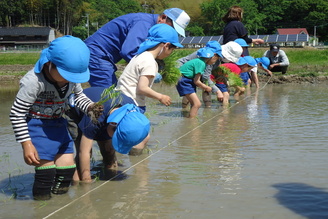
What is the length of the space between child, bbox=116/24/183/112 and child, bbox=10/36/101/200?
0.87 meters

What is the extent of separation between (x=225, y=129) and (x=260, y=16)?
289 feet

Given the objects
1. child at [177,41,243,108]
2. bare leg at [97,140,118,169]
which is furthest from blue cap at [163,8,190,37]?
child at [177,41,243,108]

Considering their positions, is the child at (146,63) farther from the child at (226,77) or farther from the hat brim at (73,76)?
the child at (226,77)

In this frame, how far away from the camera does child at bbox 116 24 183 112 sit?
186 inches

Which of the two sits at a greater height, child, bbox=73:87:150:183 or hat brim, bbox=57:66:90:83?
hat brim, bbox=57:66:90:83

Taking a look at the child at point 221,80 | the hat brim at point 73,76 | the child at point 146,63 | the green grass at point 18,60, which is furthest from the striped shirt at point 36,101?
the green grass at point 18,60

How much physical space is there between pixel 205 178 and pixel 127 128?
0.82 metres

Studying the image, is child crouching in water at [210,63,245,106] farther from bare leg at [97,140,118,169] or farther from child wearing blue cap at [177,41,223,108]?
bare leg at [97,140,118,169]

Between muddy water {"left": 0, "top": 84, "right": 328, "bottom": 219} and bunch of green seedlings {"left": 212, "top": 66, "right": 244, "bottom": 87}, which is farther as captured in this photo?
bunch of green seedlings {"left": 212, "top": 66, "right": 244, "bottom": 87}

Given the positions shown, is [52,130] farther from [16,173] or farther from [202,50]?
[202,50]

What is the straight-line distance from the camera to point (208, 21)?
4035 inches

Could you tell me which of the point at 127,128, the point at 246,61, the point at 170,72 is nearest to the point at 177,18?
the point at 170,72

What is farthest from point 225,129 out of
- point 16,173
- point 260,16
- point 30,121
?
point 260,16

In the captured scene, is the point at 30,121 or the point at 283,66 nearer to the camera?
the point at 30,121
